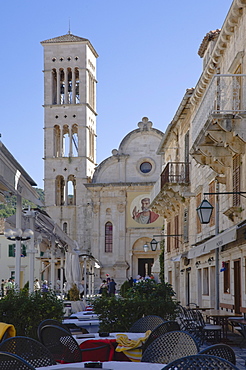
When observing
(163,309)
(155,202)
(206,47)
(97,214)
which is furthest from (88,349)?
(97,214)

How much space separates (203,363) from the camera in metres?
4.22

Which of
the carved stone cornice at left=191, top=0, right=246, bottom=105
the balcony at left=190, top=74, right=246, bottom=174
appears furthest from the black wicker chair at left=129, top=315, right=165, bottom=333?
the carved stone cornice at left=191, top=0, right=246, bottom=105

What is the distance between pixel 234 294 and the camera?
17.3 meters

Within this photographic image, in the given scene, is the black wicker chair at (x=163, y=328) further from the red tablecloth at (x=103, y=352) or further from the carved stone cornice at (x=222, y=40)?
the carved stone cornice at (x=222, y=40)

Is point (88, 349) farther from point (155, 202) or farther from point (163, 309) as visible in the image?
point (155, 202)

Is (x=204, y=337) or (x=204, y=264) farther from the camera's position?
(x=204, y=264)

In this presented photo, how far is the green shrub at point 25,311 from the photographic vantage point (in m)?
10.2

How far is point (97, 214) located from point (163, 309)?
150 ft

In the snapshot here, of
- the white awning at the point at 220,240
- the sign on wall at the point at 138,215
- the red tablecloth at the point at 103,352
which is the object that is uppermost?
the sign on wall at the point at 138,215

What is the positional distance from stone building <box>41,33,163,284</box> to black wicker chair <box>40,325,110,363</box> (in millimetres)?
48821

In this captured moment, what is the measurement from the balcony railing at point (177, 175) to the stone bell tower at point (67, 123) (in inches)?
1266

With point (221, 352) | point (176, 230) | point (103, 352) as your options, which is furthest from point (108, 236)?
point (221, 352)

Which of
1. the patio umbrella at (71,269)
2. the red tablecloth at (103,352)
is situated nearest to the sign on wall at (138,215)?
the patio umbrella at (71,269)

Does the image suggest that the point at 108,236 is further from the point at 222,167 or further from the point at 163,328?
the point at 163,328
